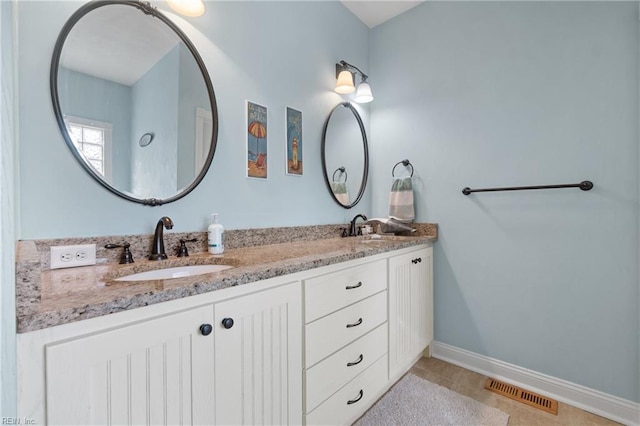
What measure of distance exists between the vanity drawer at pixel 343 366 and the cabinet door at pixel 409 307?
0.45ft

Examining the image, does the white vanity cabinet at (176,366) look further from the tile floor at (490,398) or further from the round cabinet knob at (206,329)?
the tile floor at (490,398)

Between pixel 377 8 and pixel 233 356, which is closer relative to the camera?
pixel 233 356

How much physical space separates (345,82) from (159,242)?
64.7 inches

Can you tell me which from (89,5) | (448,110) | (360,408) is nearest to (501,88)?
(448,110)

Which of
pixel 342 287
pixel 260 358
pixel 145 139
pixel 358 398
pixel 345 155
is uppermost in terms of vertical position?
pixel 345 155

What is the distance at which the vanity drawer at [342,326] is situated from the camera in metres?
1.10

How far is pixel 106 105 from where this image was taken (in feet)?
3.78

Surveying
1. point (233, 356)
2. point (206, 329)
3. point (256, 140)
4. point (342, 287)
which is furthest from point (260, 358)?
point (256, 140)

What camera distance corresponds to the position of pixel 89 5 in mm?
1093

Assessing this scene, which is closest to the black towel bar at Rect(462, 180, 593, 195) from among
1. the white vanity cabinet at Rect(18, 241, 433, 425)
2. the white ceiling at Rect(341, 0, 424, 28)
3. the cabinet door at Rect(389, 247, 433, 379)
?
the cabinet door at Rect(389, 247, 433, 379)

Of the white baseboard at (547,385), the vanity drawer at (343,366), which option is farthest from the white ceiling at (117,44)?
the white baseboard at (547,385)

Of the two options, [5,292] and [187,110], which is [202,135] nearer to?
[187,110]

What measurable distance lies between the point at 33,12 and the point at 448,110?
86.4 inches

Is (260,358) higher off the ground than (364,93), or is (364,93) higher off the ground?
(364,93)
